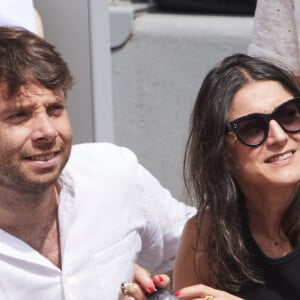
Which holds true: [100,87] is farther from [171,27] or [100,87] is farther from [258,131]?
[258,131]

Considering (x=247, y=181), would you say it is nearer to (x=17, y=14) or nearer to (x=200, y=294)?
(x=200, y=294)

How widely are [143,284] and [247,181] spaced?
36 centimetres

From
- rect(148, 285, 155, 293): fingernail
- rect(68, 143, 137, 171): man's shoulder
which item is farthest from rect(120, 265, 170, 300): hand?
rect(68, 143, 137, 171): man's shoulder

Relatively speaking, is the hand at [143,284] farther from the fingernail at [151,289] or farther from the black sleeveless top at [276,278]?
the black sleeveless top at [276,278]

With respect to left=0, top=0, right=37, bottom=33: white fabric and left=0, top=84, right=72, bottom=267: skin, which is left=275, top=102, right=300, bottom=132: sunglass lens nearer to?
left=0, top=84, right=72, bottom=267: skin

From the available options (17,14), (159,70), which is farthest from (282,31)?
(159,70)

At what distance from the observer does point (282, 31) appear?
262 centimetres

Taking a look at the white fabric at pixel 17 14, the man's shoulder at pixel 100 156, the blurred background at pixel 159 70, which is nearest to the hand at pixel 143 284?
the man's shoulder at pixel 100 156

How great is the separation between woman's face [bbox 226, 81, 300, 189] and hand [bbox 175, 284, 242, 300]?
0.27 m

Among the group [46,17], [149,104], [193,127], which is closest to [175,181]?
[149,104]

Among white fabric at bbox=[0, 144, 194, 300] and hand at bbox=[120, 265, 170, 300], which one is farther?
white fabric at bbox=[0, 144, 194, 300]

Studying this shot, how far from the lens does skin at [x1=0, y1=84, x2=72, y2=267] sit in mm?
2109

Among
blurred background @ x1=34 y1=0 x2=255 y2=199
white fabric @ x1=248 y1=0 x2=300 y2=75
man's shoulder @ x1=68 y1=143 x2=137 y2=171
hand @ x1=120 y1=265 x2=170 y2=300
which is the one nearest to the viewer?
hand @ x1=120 y1=265 x2=170 y2=300

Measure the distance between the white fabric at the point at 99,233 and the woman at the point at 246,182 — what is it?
10.4 inches
